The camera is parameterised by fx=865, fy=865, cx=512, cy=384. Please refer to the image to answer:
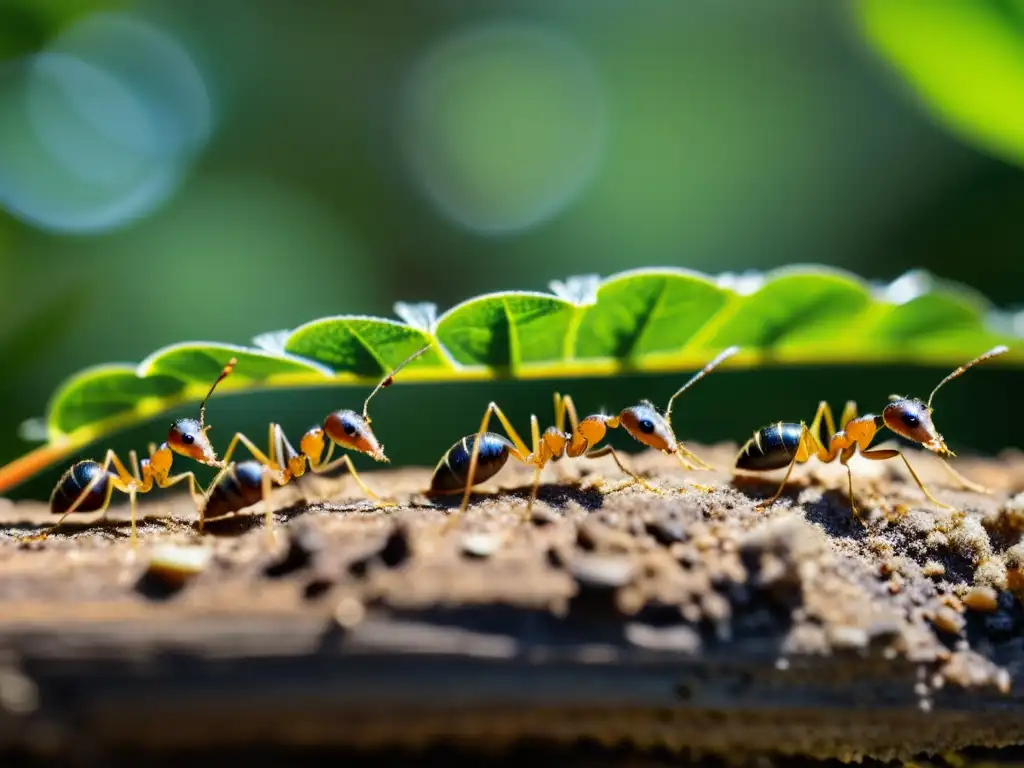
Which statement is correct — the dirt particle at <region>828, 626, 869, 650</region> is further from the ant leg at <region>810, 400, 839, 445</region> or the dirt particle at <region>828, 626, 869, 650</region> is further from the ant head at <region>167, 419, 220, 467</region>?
the ant head at <region>167, 419, 220, 467</region>

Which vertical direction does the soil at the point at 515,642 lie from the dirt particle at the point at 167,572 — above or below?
below

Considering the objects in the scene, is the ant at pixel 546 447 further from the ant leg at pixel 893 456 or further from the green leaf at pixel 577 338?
the ant leg at pixel 893 456

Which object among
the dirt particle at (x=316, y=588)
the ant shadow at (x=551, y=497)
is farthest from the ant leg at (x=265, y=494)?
the dirt particle at (x=316, y=588)

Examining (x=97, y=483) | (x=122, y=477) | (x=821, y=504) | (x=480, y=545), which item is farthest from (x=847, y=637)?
(x=122, y=477)

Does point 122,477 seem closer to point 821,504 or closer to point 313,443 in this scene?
point 313,443

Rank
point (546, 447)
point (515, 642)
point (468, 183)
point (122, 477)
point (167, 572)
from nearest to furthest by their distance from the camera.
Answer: point (515, 642) → point (167, 572) → point (122, 477) → point (546, 447) → point (468, 183)
